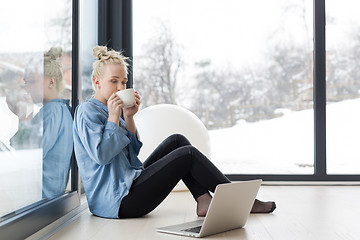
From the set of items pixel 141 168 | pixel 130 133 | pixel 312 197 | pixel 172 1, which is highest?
pixel 172 1

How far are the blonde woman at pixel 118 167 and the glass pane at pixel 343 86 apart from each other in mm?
2073

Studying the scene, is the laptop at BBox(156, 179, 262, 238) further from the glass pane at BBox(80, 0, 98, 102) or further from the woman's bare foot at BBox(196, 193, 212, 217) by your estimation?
the glass pane at BBox(80, 0, 98, 102)

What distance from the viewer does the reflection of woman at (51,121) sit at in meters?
2.12

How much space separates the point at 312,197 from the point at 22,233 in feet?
6.36

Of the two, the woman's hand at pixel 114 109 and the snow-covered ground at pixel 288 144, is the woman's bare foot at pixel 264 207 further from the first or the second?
the snow-covered ground at pixel 288 144

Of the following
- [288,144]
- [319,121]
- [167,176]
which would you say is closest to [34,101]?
[167,176]

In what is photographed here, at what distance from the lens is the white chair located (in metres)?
3.39

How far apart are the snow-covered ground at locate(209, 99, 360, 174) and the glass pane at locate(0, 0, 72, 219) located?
5.61ft

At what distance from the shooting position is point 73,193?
2.65 metres

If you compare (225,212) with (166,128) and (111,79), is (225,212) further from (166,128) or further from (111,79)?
(166,128)

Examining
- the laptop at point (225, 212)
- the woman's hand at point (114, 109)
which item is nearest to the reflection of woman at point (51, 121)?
the woman's hand at point (114, 109)

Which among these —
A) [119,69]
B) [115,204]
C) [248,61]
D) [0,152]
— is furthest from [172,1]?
[0,152]

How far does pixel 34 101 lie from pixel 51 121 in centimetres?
28

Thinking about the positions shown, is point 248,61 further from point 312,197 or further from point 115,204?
point 115,204
